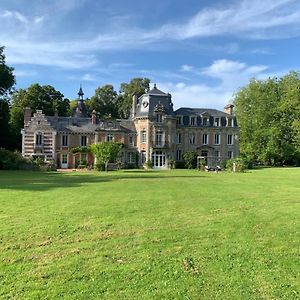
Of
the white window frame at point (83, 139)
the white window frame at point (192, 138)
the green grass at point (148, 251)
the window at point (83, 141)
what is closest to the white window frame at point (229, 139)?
the white window frame at point (192, 138)

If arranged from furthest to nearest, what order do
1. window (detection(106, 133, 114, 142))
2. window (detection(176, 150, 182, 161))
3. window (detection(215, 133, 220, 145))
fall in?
A: window (detection(215, 133, 220, 145))
window (detection(176, 150, 182, 161))
window (detection(106, 133, 114, 142))

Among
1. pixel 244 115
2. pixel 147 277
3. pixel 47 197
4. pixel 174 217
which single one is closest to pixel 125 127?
pixel 244 115

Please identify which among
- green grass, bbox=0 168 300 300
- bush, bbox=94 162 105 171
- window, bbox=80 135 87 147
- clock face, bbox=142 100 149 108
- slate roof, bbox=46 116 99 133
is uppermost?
clock face, bbox=142 100 149 108

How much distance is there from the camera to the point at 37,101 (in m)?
64.6

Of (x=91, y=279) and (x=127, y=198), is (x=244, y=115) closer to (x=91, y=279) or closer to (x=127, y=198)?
(x=127, y=198)

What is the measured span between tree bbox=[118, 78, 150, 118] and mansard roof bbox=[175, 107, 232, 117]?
1800 cm

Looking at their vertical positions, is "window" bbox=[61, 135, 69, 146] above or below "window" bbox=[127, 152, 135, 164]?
above

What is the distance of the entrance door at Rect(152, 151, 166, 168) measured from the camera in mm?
51719

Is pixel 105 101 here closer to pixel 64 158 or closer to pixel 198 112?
pixel 198 112

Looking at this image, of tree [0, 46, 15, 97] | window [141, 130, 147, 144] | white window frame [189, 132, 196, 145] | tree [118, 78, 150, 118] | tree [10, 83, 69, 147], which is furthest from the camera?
tree [118, 78, 150, 118]

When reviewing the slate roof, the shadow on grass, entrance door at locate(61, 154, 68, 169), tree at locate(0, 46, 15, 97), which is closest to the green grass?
the shadow on grass

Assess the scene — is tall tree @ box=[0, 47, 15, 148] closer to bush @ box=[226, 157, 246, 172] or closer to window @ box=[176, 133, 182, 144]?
window @ box=[176, 133, 182, 144]

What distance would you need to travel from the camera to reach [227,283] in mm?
5504

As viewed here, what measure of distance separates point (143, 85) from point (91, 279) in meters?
70.8
